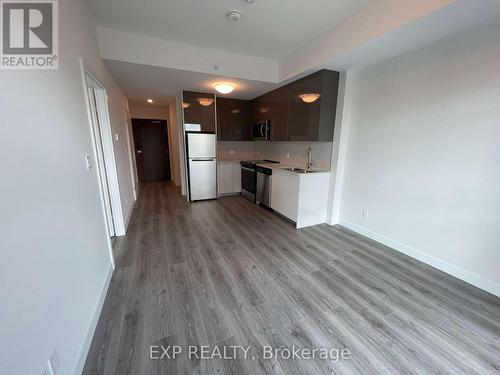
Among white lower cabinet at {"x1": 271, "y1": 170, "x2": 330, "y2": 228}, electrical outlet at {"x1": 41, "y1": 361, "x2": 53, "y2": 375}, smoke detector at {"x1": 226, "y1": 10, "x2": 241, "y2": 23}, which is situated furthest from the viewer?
white lower cabinet at {"x1": 271, "y1": 170, "x2": 330, "y2": 228}

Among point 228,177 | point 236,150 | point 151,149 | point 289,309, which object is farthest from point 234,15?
point 151,149

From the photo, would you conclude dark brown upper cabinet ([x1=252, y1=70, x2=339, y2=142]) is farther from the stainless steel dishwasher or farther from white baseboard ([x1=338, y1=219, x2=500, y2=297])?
white baseboard ([x1=338, y1=219, x2=500, y2=297])

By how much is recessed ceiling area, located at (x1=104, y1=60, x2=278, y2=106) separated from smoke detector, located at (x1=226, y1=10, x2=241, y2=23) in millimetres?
1007

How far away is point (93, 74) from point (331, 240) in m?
3.50

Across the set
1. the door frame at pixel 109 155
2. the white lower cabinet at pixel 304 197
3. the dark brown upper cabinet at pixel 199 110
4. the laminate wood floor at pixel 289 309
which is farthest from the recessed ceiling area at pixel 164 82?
the laminate wood floor at pixel 289 309

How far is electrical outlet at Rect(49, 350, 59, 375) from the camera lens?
0.97 m

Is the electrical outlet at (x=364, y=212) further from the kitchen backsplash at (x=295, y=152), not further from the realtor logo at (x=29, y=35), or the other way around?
the realtor logo at (x=29, y=35)

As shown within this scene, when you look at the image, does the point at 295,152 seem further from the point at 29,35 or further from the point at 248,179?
the point at 29,35

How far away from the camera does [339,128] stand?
3086mm

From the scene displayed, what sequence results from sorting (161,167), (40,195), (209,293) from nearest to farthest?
(40,195) < (209,293) < (161,167)

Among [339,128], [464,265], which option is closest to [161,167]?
[339,128]

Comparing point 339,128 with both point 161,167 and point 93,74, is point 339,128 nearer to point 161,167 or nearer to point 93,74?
point 93,74

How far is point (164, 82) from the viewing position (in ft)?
11.5

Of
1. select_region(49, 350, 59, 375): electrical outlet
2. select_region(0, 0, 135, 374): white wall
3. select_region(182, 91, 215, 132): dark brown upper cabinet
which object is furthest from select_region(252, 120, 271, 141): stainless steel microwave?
select_region(49, 350, 59, 375): electrical outlet
